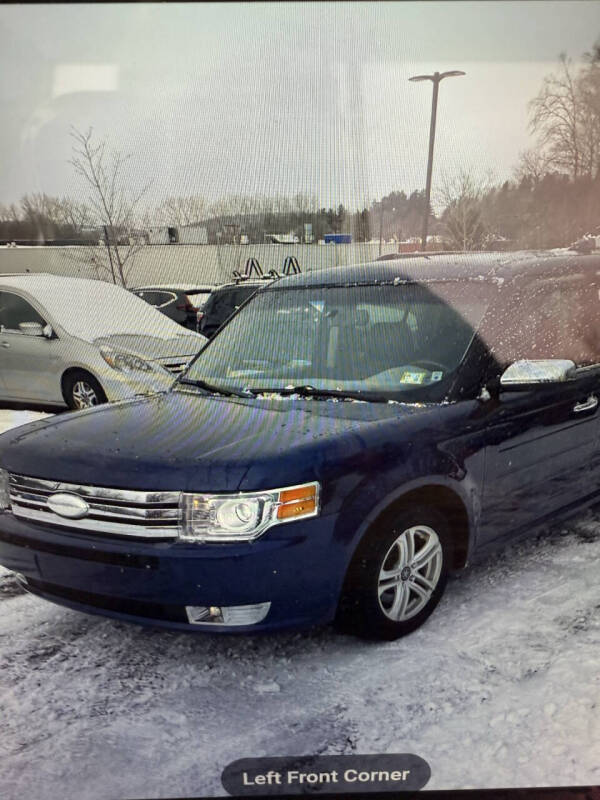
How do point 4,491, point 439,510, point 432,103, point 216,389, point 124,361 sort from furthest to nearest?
point 216,389 < point 124,361 < point 439,510 < point 4,491 < point 432,103

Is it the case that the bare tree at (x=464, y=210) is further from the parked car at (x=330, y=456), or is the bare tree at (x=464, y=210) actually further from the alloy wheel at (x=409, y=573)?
the alloy wheel at (x=409, y=573)

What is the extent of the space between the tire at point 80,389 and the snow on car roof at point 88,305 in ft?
0.70

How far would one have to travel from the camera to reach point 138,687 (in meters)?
2.22

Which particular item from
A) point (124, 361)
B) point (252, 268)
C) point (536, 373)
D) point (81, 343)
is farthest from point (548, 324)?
point (81, 343)

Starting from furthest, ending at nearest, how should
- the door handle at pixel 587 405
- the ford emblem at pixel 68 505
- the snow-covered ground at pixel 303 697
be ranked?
the door handle at pixel 587 405
the ford emblem at pixel 68 505
the snow-covered ground at pixel 303 697

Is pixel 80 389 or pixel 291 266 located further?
pixel 80 389

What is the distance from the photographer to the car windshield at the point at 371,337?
2545 millimetres

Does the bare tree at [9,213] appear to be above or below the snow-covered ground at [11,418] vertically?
above

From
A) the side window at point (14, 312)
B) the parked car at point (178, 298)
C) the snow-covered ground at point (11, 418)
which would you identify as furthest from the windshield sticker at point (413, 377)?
the snow-covered ground at point (11, 418)

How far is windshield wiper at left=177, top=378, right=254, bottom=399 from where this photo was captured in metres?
2.71

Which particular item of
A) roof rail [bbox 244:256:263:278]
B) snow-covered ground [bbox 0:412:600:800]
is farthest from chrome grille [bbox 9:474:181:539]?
roof rail [bbox 244:256:263:278]

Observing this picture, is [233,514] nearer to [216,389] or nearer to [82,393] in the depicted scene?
[216,389]

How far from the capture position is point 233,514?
2.08m

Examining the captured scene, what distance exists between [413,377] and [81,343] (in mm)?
1183
